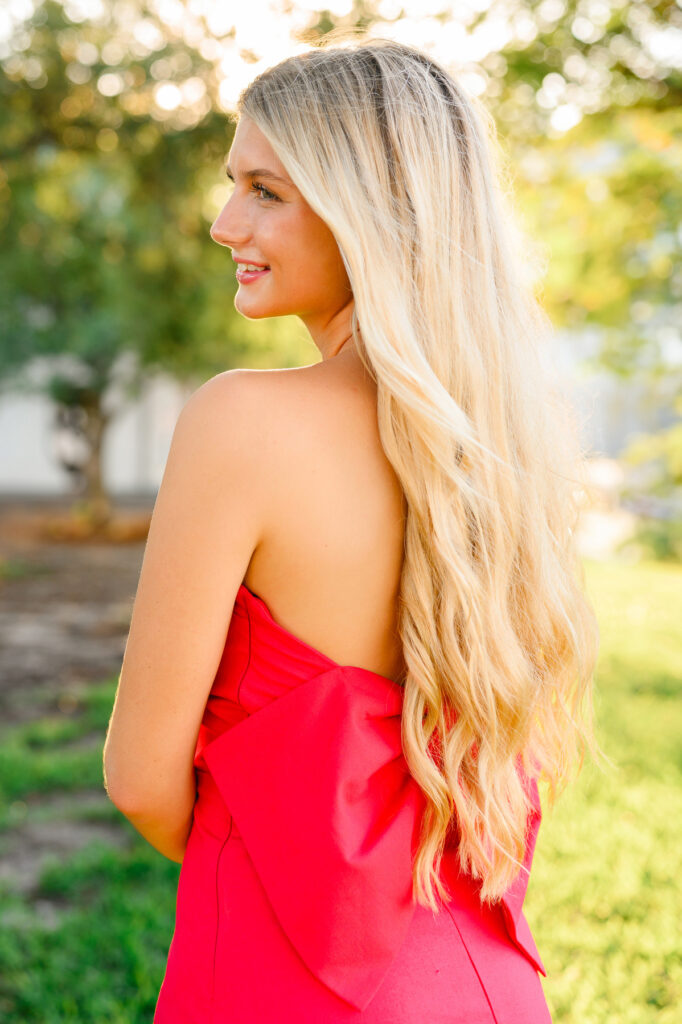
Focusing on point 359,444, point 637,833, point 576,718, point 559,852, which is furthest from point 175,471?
point 637,833

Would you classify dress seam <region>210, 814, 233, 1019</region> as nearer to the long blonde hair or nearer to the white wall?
the long blonde hair

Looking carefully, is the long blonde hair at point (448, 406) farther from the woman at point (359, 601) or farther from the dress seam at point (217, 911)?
the dress seam at point (217, 911)

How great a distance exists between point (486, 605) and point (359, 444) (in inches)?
11.3

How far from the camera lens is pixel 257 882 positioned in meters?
1.24

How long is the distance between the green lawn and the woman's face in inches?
42.3

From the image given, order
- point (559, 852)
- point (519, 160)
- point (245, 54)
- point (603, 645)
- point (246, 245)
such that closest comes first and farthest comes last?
point (246, 245) < point (559, 852) < point (245, 54) < point (519, 160) < point (603, 645)

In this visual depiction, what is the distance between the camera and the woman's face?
136cm

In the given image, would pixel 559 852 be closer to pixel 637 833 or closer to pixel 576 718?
pixel 637 833

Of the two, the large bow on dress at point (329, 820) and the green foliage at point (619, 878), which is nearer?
the large bow on dress at point (329, 820)

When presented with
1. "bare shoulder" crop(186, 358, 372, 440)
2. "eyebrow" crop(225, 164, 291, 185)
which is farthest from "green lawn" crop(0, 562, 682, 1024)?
"eyebrow" crop(225, 164, 291, 185)

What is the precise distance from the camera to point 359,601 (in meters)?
1.25

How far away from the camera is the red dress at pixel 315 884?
117 cm

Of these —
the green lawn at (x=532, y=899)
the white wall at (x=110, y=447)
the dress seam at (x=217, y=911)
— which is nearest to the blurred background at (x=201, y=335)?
the green lawn at (x=532, y=899)

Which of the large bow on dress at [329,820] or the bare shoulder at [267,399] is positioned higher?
the bare shoulder at [267,399]
